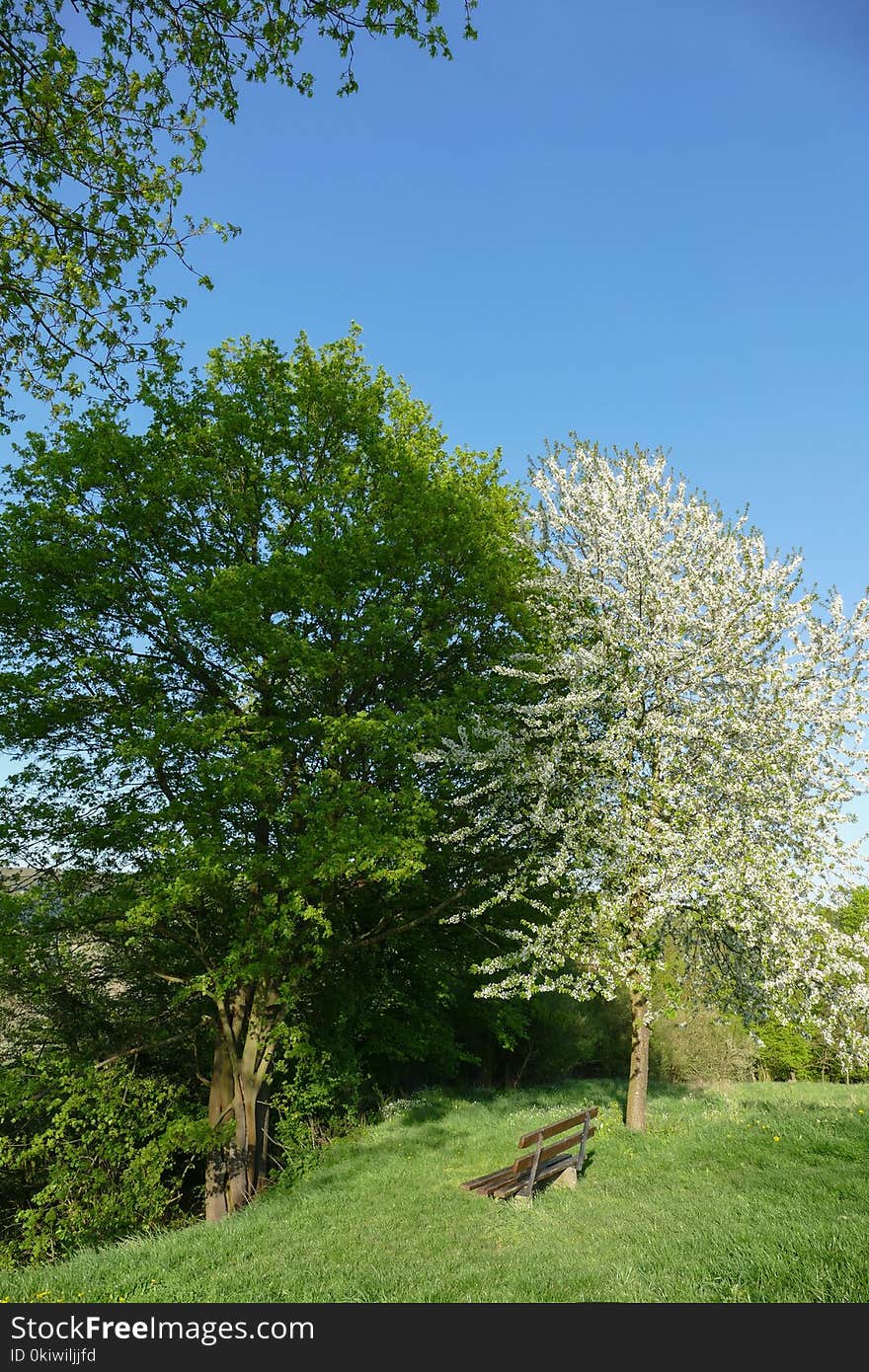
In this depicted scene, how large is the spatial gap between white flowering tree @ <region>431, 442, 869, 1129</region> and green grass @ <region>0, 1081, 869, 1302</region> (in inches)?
90.7

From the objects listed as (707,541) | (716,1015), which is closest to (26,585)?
(707,541)

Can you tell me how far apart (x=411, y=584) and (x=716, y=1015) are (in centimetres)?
970

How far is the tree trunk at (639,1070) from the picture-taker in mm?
13188

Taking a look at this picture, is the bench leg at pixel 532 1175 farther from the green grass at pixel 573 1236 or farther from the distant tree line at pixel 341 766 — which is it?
the distant tree line at pixel 341 766

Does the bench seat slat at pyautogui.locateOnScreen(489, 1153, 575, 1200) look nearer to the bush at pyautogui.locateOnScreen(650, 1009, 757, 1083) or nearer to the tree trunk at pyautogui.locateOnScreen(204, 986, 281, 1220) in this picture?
the tree trunk at pyautogui.locateOnScreen(204, 986, 281, 1220)

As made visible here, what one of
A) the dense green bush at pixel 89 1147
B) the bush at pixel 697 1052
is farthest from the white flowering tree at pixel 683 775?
the bush at pixel 697 1052

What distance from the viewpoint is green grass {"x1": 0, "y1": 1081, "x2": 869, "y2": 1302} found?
5801mm

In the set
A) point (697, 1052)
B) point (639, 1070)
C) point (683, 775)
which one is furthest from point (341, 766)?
point (697, 1052)

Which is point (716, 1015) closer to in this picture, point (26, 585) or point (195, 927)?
point (195, 927)
